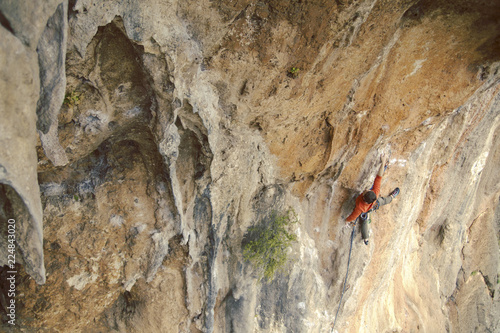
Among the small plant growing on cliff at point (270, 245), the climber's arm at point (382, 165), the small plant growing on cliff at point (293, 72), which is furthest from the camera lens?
the climber's arm at point (382, 165)

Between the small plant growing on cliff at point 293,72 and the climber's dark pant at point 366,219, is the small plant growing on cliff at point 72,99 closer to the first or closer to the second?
the small plant growing on cliff at point 293,72

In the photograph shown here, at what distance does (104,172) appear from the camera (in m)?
3.54

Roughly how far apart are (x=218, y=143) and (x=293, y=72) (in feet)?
3.43

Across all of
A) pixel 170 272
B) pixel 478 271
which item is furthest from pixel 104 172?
pixel 478 271

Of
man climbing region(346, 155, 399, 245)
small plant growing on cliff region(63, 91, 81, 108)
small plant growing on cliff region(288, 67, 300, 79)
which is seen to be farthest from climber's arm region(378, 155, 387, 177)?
small plant growing on cliff region(63, 91, 81, 108)

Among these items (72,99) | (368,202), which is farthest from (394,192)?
(72,99)

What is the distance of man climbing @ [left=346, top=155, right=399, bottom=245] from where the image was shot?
4.56 metres

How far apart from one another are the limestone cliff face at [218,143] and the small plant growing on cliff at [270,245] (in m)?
0.14

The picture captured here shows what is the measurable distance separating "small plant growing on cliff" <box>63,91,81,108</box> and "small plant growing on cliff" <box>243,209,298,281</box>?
271 centimetres

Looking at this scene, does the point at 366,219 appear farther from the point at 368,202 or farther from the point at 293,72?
the point at 293,72

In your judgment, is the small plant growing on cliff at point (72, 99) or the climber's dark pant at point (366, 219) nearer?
the small plant growing on cliff at point (72, 99)

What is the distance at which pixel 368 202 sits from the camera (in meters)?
4.56

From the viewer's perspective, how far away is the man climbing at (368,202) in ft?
15.0

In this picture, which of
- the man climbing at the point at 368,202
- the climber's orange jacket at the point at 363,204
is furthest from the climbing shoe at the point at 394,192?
the climber's orange jacket at the point at 363,204
